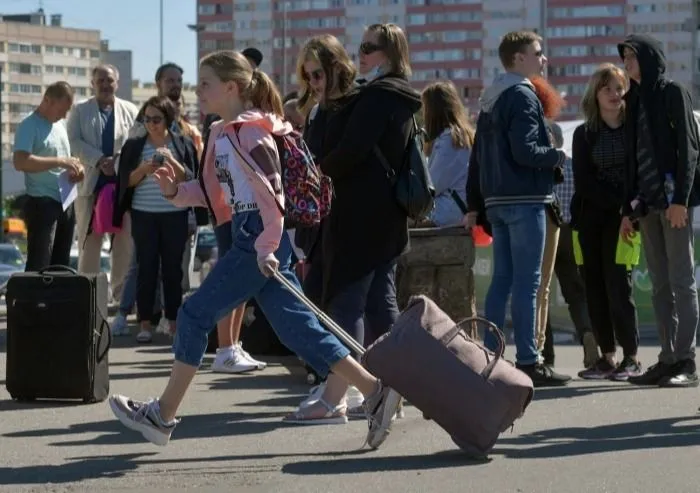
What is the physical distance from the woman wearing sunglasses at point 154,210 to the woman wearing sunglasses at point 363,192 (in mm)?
3972

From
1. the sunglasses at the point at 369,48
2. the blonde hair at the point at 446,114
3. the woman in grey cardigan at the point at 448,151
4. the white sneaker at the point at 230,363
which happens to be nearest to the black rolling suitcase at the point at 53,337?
the white sneaker at the point at 230,363

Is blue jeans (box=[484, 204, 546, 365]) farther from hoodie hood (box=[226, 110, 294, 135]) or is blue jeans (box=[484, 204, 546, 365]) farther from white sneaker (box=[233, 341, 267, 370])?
hoodie hood (box=[226, 110, 294, 135])

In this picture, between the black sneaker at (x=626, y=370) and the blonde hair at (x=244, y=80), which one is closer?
the blonde hair at (x=244, y=80)

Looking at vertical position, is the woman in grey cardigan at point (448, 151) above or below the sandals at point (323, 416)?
above

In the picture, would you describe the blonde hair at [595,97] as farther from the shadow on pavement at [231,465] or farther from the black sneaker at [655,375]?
the shadow on pavement at [231,465]

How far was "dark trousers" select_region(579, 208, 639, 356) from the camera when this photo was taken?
33.9 feet

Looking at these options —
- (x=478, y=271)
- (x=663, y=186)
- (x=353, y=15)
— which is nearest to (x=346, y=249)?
(x=663, y=186)

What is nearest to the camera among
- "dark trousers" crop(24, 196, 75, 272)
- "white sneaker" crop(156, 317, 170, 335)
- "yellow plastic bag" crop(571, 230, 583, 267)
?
"yellow plastic bag" crop(571, 230, 583, 267)

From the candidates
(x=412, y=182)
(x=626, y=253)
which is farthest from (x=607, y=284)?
(x=412, y=182)

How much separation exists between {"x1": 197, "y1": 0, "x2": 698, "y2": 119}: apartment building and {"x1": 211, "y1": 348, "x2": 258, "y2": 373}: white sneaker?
129m

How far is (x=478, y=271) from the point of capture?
16.4 metres

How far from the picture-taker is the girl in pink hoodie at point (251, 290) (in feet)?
24.0

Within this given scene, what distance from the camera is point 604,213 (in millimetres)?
10297

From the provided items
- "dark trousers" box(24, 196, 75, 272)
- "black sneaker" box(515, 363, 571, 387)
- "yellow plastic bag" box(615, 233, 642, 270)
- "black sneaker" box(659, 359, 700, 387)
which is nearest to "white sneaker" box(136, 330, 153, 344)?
"dark trousers" box(24, 196, 75, 272)
